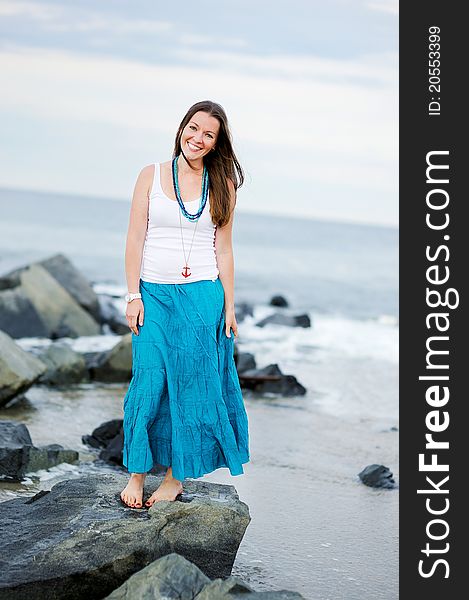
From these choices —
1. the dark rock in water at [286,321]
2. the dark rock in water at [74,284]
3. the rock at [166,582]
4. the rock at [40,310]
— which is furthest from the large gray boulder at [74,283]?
the rock at [166,582]

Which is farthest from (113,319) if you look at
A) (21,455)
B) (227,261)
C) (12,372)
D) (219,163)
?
(219,163)

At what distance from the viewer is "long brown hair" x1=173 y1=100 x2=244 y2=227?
5234 millimetres

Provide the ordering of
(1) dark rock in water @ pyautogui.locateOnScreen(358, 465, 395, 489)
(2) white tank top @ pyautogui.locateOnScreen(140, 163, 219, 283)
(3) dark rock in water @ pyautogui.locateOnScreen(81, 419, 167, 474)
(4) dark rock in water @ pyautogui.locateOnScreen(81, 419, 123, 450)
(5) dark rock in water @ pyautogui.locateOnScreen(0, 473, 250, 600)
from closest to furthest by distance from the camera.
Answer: (5) dark rock in water @ pyautogui.locateOnScreen(0, 473, 250, 600) → (2) white tank top @ pyautogui.locateOnScreen(140, 163, 219, 283) → (1) dark rock in water @ pyautogui.locateOnScreen(358, 465, 395, 489) → (3) dark rock in water @ pyautogui.locateOnScreen(81, 419, 167, 474) → (4) dark rock in water @ pyautogui.locateOnScreen(81, 419, 123, 450)

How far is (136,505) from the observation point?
527 cm

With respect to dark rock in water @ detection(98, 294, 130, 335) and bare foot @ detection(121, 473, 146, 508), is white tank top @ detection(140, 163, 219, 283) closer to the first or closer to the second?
bare foot @ detection(121, 473, 146, 508)

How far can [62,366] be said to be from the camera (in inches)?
428

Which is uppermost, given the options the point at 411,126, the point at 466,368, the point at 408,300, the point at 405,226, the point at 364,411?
the point at 411,126

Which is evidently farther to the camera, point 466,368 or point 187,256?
point 466,368

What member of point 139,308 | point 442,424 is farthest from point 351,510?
point 139,308

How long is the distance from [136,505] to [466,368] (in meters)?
2.12

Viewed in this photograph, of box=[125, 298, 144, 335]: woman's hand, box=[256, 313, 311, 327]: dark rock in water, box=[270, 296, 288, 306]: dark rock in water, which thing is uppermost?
box=[125, 298, 144, 335]: woman's hand

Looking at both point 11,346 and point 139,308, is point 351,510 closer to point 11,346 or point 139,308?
point 139,308

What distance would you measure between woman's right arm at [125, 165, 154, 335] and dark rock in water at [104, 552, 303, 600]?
4.31 ft

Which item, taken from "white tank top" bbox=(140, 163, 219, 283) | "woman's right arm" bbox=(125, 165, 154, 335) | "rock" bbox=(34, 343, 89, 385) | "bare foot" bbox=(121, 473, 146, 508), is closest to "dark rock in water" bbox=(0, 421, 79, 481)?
"bare foot" bbox=(121, 473, 146, 508)
